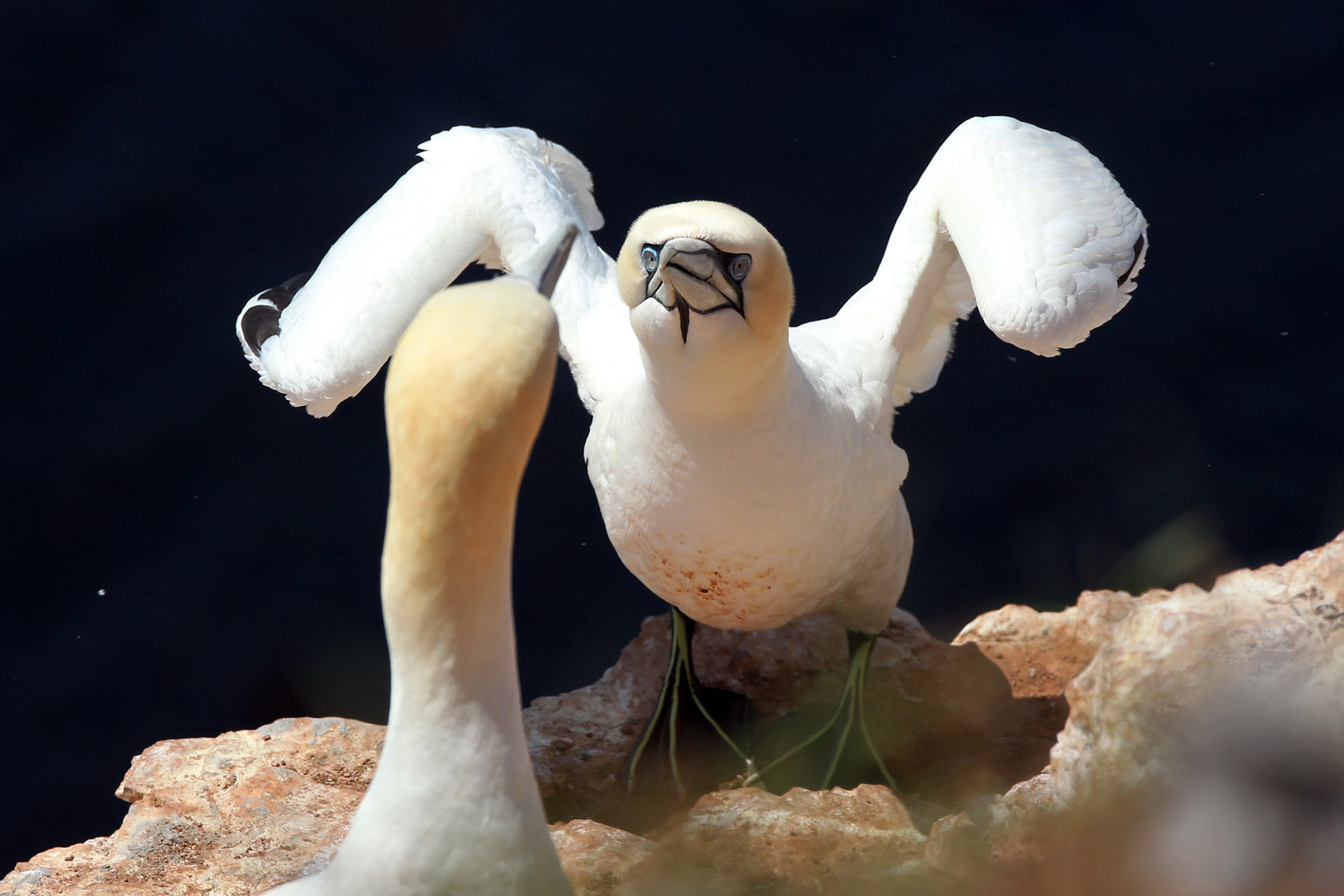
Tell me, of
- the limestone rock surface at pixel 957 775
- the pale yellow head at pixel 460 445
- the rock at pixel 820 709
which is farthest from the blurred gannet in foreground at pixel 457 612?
the rock at pixel 820 709

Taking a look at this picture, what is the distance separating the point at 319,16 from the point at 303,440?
248 cm

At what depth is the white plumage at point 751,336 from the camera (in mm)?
3561

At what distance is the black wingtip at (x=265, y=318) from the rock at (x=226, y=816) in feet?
4.39

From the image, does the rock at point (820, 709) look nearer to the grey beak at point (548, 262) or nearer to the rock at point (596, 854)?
the rock at point (596, 854)

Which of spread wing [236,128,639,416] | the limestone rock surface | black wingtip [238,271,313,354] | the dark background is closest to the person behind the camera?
the limestone rock surface

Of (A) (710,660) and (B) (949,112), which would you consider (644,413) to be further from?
(B) (949,112)

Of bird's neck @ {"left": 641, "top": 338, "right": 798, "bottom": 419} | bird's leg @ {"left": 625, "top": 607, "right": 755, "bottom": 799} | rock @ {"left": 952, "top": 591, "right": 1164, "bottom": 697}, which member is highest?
bird's neck @ {"left": 641, "top": 338, "right": 798, "bottom": 419}

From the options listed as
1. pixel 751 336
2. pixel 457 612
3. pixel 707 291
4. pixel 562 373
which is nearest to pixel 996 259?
pixel 751 336

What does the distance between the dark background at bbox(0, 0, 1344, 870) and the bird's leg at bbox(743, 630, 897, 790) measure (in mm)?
1909

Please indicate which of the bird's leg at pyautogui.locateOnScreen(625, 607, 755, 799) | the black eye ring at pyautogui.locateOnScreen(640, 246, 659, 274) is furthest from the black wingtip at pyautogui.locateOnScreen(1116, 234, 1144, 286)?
the bird's leg at pyautogui.locateOnScreen(625, 607, 755, 799)

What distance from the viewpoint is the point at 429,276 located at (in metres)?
4.51

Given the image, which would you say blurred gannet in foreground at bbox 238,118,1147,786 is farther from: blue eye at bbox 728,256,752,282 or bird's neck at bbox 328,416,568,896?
bird's neck at bbox 328,416,568,896

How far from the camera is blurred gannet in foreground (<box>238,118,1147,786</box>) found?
134 inches

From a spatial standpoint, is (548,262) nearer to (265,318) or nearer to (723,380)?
(723,380)
